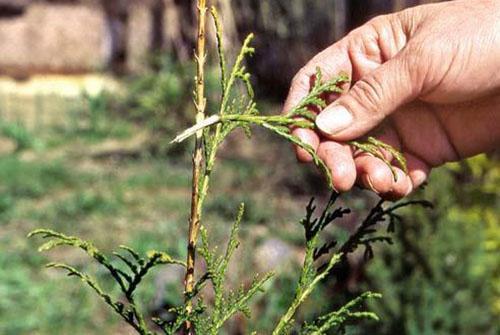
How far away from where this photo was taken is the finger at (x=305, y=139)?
1512 mm

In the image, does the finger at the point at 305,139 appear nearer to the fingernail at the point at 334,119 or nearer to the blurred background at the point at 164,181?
the fingernail at the point at 334,119

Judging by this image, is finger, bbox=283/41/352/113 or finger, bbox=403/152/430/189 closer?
finger, bbox=283/41/352/113

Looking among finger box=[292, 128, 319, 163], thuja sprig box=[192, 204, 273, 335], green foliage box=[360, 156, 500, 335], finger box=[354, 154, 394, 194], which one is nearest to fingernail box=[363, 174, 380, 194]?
finger box=[354, 154, 394, 194]

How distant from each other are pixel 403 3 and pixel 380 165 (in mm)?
5811

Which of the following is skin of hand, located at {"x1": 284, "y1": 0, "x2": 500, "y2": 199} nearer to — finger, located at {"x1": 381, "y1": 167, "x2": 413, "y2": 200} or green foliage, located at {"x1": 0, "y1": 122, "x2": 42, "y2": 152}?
finger, located at {"x1": 381, "y1": 167, "x2": 413, "y2": 200}

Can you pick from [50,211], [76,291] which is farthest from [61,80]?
[76,291]

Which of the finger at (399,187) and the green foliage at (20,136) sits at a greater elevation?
the finger at (399,187)

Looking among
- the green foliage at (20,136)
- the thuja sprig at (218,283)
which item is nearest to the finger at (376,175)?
the thuja sprig at (218,283)

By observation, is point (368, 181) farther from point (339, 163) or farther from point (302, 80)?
point (302, 80)

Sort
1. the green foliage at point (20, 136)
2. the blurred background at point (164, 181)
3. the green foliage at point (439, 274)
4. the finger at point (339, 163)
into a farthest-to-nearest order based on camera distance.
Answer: the green foliage at point (20, 136) < the blurred background at point (164, 181) < the green foliage at point (439, 274) < the finger at point (339, 163)

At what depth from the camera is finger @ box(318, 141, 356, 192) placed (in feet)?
4.86

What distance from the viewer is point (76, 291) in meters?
5.07

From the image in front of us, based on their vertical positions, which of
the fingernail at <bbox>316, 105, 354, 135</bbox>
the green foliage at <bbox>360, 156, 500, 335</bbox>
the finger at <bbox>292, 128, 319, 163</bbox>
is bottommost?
the green foliage at <bbox>360, 156, 500, 335</bbox>

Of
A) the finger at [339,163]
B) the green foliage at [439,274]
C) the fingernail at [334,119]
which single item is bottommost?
the green foliage at [439,274]
